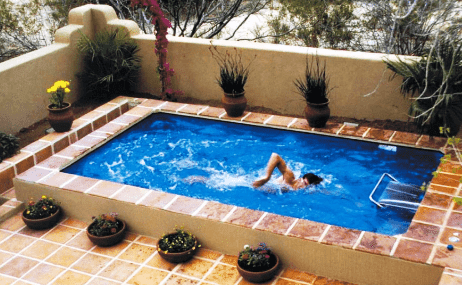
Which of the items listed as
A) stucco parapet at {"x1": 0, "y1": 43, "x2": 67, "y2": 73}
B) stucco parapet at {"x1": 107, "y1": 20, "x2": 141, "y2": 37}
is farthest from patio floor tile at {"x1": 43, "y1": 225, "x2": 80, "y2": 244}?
stucco parapet at {"x1": 107, "y1": 20, "x2": 141, "y2": 37}

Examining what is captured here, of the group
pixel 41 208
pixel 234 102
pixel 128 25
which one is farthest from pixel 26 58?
pixel 234 102

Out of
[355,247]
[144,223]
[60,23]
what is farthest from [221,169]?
[60,23]

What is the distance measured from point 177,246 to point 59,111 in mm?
3118

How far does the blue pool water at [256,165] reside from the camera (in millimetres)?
6078

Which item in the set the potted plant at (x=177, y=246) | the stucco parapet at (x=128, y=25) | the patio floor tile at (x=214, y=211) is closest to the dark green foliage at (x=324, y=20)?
the stucco parapet at (x=128, y=25)

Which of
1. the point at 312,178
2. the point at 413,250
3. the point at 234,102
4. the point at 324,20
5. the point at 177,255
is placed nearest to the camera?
the point at 413,250

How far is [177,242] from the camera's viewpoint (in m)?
5.24

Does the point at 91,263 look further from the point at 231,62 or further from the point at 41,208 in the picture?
the point at 231,62

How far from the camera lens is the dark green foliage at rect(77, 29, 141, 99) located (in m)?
8.82

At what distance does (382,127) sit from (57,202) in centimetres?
458

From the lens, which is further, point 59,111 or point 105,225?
point 59,111

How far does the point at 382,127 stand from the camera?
7750 millimetres

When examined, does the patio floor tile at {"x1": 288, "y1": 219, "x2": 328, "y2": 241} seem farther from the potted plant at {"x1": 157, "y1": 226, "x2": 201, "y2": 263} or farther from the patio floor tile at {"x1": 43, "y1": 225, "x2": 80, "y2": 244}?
the patio floor tile at {"x1": 43, "y1": 225, "x2": 80, "y2": 244}

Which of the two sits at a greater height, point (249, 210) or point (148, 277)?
point (249, 210)
